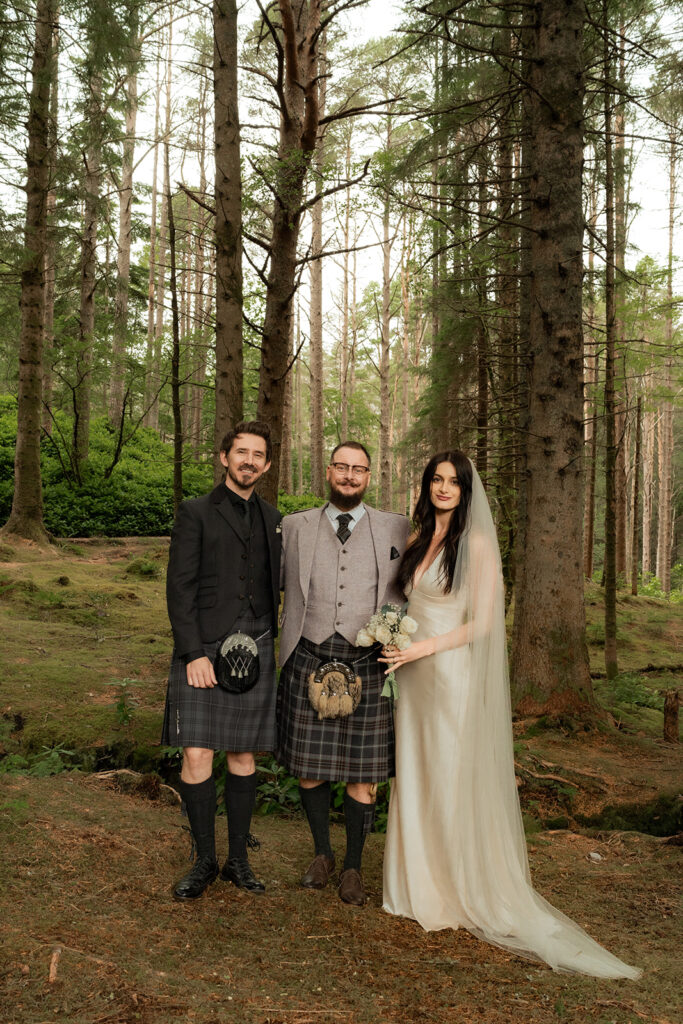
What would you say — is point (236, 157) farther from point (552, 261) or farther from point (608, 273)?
point (608, 273)

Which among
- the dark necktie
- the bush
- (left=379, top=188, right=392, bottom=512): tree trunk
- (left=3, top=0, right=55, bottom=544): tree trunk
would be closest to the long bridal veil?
the dark necktie

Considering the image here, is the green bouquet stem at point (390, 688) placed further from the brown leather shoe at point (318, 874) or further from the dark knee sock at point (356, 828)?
the brown leather shoe at point (318, 874)

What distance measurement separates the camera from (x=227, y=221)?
22.4 ft

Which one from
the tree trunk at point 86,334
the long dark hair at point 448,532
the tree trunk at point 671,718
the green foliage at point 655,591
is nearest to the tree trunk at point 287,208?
the long dark hair at point 448,532

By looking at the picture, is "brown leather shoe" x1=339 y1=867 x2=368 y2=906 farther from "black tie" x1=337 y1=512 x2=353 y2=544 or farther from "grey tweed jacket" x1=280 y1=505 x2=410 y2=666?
"black tie" x1=337 y1=512 x2=353 y2=544

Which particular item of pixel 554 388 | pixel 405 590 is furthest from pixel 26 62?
pixel 405 590

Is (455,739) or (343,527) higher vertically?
(343,527)

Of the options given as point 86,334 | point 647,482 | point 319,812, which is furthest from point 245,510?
point 647,482

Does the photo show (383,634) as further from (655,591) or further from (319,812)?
(655,591)

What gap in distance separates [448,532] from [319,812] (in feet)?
5.10

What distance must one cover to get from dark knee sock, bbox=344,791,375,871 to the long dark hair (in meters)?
1.12

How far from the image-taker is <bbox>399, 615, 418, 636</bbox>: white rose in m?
3.50

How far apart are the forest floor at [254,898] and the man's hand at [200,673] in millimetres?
979

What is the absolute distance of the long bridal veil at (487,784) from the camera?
348 centimetres
